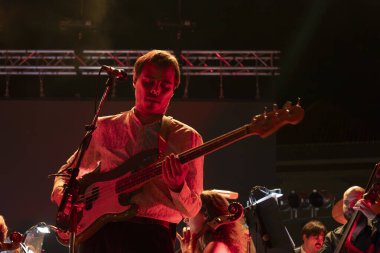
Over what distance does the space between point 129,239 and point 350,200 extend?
380cm

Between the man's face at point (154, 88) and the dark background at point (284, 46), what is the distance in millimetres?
10038

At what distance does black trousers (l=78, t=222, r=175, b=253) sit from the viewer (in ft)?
10.7

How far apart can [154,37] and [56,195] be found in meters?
11.9

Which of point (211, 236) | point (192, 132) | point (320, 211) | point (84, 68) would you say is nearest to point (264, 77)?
point (320, 211)

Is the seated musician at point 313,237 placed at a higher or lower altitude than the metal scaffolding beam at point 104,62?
lower

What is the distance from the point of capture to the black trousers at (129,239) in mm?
3271

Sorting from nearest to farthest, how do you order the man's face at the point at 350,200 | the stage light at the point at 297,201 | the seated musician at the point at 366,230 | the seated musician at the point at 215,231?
the seated musician at the point at 215,231 → the seated musician at the point at 366,230 → the man's face at the point at 350,200 → the stage light at the point at 297,201

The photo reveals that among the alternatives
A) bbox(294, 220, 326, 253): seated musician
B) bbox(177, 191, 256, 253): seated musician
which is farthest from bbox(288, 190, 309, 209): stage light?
bbox(177, 191, 256, 253): seated musician

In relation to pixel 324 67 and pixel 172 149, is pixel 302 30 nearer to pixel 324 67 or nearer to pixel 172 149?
pixel 324 67

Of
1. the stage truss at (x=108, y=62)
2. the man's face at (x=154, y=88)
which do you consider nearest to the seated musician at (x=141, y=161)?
the man's face at (x=154, y=88)

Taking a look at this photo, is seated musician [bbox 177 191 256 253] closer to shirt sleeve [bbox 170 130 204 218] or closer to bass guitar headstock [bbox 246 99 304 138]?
shirt sleeve [bbox 170 130 204 218]

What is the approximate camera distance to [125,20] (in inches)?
603

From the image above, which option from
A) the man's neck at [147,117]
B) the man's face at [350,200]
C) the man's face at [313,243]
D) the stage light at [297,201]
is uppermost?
the man's neck at [147,117]

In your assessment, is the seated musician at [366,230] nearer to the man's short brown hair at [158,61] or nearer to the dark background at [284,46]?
the man's short brown hair at [158,61]
